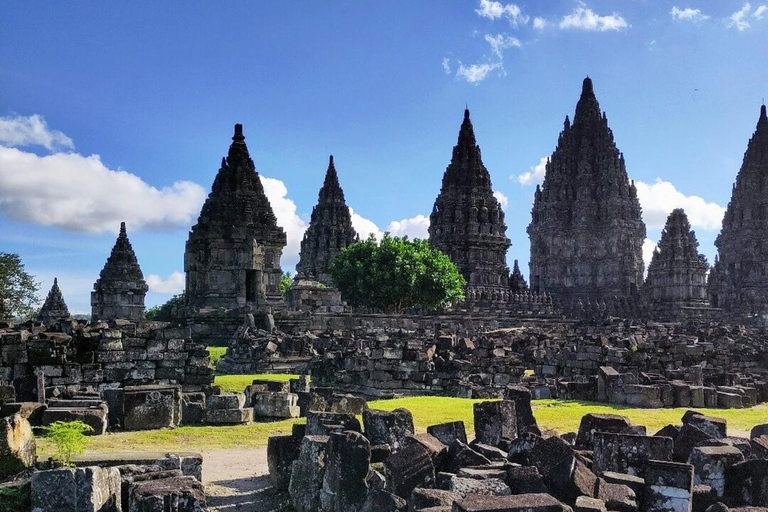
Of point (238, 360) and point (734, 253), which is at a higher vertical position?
point (734, 253)

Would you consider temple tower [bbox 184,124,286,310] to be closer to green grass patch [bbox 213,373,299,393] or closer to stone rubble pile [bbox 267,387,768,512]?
green grass patch [bbox 213,373,299,393]

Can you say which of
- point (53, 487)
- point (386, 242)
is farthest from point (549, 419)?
point (386, 242)

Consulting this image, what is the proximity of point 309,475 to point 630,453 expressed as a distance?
296 cm

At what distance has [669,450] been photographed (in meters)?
7.02

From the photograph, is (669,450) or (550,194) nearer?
(669,450)

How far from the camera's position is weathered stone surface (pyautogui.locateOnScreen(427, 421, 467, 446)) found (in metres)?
7.86

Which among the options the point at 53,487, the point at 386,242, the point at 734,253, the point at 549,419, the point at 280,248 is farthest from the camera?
the point at 734,253

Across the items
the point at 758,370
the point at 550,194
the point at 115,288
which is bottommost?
the point at 758,370

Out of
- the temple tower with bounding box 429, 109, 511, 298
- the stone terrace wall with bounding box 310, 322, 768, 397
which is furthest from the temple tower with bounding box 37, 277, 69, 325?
the stone terrace wall with bounding box 310, 322, 768, 397

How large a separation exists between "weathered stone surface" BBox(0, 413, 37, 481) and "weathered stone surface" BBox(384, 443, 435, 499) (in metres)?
3.51

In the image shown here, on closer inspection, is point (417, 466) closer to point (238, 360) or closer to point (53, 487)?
point (53, 487)

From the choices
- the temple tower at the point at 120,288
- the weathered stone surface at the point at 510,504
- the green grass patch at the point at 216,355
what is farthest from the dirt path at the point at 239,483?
the temple tower at the point at 120,288

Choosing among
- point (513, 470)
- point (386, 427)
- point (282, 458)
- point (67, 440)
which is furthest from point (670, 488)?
point (67, 440)

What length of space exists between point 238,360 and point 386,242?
25164mm
